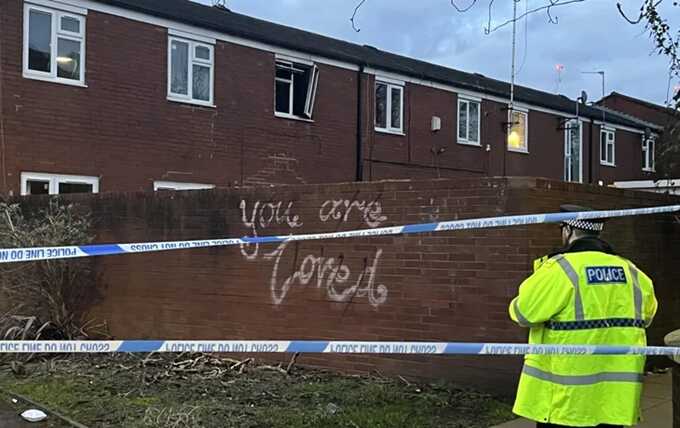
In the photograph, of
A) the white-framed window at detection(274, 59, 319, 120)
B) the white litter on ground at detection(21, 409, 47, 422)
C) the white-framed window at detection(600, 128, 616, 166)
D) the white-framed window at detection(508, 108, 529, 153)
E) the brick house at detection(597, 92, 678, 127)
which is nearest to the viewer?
the white litter on ground at detection(21, 409, 47, 422)

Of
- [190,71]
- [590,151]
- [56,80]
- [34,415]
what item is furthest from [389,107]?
[34,415]

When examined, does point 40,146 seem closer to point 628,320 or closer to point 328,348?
point 328,348

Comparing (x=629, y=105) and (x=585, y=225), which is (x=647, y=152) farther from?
(x=585, y=225)

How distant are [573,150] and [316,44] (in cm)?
1248

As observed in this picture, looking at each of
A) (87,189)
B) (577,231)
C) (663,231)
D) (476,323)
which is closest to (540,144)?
(87,189)

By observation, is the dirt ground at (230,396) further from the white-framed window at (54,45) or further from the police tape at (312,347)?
the white-framed window at (54,45)

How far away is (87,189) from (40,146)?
1.23 meters

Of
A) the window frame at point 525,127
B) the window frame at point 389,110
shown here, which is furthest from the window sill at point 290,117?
the window frame at point 525,127

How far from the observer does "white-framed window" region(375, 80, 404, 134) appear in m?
20.4

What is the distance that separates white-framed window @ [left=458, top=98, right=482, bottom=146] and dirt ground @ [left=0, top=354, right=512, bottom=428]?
628 inches

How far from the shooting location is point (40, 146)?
14.1 m

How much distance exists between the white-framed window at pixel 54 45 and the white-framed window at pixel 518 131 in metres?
14.4

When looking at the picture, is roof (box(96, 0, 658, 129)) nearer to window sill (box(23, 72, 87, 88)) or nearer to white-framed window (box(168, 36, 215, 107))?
white-framed window (box(168, 36, 215, 107))

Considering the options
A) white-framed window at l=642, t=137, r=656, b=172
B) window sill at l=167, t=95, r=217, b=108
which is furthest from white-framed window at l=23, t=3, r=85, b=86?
white-framed window at l=642, t=137, r=656, b=172
